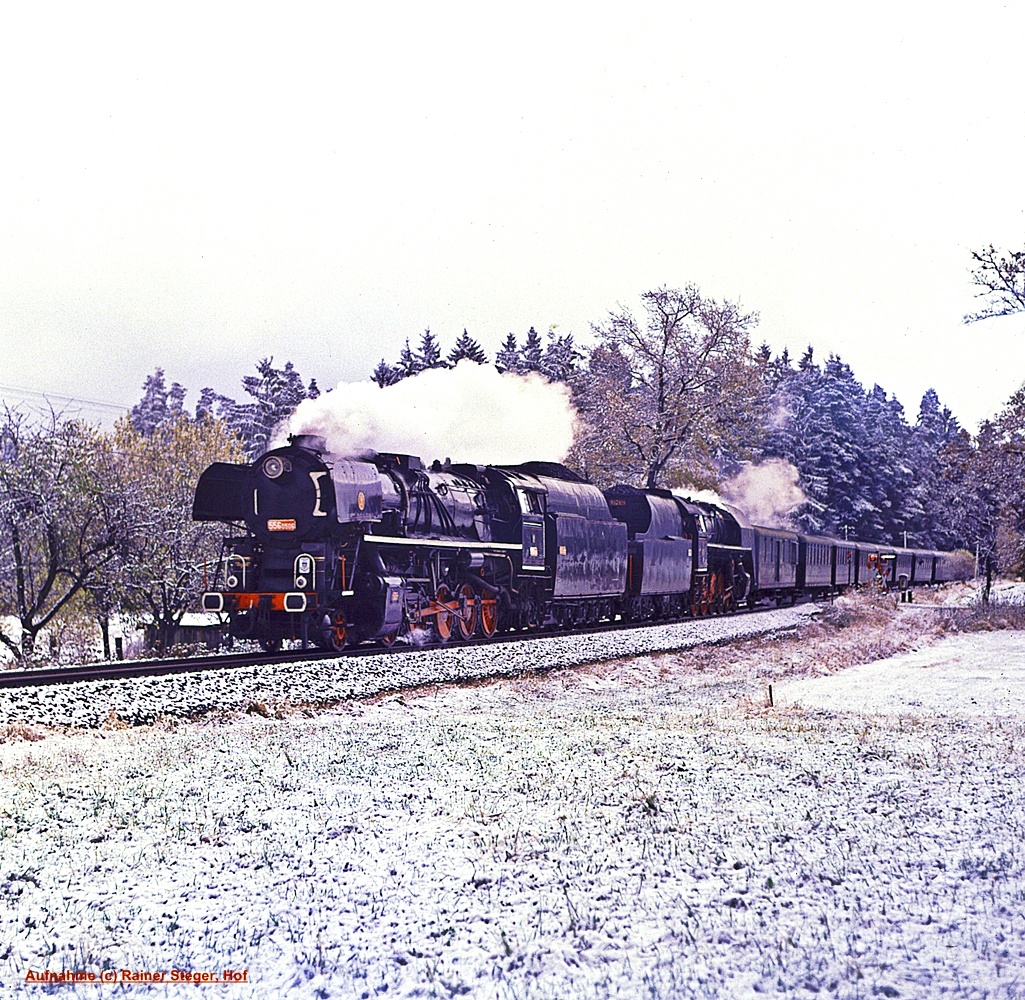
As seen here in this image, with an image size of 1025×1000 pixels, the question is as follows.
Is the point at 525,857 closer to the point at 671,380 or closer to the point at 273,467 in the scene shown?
the point at 273,467

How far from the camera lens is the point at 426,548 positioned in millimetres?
20281

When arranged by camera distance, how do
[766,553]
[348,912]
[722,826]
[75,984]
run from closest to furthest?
[75,984] < [348,912] < [722,826] < [766,553]

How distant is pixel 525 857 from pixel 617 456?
131 feet

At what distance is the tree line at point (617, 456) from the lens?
88.8 ft

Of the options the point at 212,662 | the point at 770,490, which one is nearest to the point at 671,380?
the point at 770,490

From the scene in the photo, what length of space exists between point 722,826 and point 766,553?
33.3 m

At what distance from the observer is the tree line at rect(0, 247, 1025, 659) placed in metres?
27.1

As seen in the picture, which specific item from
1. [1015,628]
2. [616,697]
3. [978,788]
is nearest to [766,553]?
[1015,628]

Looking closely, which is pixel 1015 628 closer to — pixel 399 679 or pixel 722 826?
pixel 399 679

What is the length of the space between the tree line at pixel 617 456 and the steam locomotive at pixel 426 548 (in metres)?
3.31

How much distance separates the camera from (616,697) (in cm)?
1534

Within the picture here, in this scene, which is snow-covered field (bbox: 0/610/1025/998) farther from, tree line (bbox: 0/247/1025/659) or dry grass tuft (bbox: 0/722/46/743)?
tree line (bbox: 0/247/1025/659)

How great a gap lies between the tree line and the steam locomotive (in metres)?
3.31

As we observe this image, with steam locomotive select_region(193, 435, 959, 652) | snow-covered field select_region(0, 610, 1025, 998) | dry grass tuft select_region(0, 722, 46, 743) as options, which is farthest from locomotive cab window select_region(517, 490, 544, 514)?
dry grass tuft select_region(0, 722, 46, 743)
